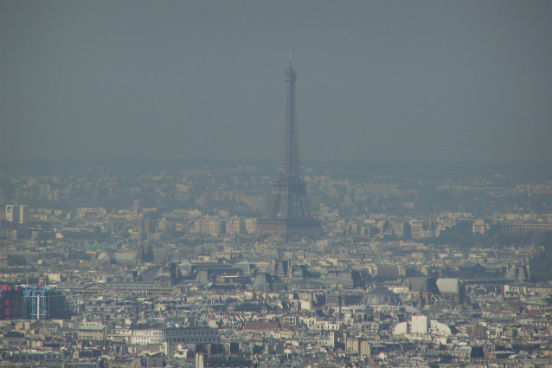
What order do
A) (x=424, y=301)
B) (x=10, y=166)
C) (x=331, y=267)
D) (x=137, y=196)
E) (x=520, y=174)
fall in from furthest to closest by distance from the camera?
(x=137, y=196), (x=520, y=174), (x=10, y=166), (x=331, y=267), (x=424, y=301)

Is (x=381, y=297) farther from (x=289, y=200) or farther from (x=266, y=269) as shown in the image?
(x=289, y=200)

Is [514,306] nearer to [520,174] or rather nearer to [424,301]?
[424,301]

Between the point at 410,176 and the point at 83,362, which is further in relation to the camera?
the point at 410,176

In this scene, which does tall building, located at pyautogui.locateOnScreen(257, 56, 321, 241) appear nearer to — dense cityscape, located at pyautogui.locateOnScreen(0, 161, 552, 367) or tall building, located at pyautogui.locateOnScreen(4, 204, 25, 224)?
dense cityscape, located at pyautogui.locateOnScreen(0, 161, 552, 367)

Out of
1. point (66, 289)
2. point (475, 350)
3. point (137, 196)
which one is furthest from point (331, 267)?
point (137, 196)

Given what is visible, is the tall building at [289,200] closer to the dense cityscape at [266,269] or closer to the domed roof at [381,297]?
the dense cityscape at [266,269]

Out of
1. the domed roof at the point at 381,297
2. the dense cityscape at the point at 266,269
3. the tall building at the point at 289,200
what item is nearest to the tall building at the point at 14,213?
the dense cityscape at the point at 266,269
